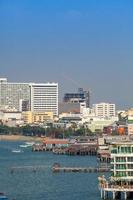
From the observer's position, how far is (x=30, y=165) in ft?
173

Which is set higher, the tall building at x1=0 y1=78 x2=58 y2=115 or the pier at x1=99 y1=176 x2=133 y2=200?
the tall building at x1=0 y1=78 x2=58 y2=115

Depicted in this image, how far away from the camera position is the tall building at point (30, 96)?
13825 cm

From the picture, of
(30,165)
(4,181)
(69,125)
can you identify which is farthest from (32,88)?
(4,181)

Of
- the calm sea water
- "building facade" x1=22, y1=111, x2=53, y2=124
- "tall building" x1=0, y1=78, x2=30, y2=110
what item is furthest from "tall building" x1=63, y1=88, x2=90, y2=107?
the calm sea water

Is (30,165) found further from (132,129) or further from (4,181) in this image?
(132,129)

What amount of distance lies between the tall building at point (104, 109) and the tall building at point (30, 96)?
18.7 feet

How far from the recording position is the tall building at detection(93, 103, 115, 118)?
435 ft

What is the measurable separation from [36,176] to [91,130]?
59.0 metres

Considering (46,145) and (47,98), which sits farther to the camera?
(47,98)

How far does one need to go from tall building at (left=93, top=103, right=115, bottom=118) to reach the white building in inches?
225

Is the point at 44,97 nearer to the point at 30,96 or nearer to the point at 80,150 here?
the point at 30,96

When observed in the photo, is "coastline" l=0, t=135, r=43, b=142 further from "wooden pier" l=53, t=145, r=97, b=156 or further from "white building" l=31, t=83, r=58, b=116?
"wooden pier" l=53, t=145, r=97, b=156

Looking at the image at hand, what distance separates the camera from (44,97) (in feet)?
456

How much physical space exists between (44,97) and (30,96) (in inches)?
120
